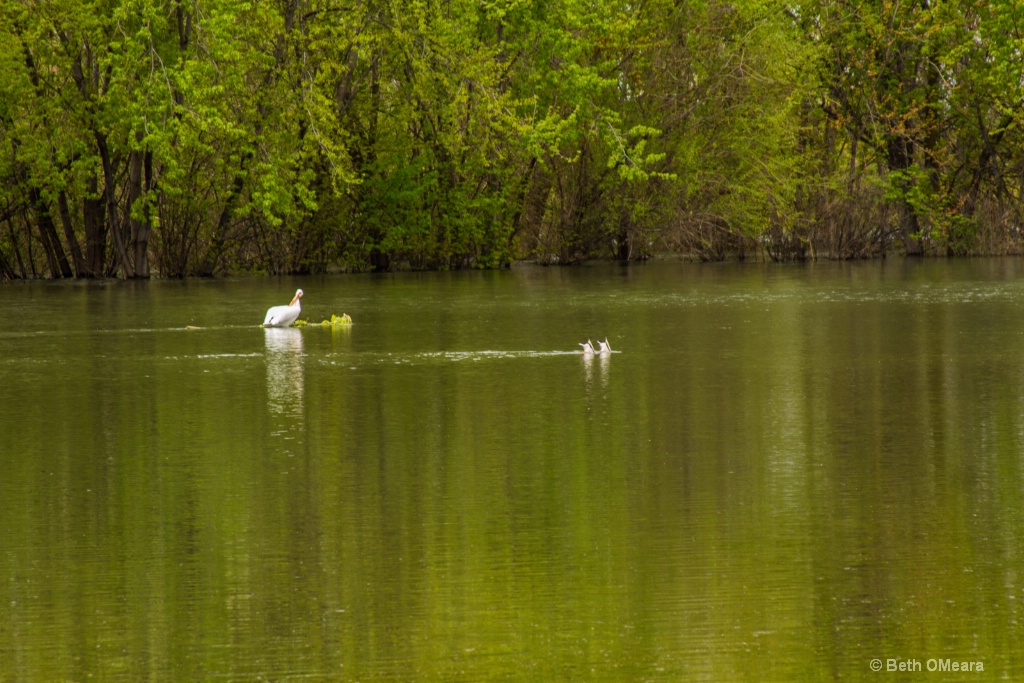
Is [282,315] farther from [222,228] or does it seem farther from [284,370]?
[222,228]

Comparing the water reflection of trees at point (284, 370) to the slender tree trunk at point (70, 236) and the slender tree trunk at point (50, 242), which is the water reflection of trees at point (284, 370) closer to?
the slender tree trunk at point (70, 236)


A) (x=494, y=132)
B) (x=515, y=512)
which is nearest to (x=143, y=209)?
(x=494, y=132)

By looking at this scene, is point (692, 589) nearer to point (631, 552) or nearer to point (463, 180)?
point (631, 552)

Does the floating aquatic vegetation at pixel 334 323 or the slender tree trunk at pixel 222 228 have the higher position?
the slender tree trunk at pixel 222 228

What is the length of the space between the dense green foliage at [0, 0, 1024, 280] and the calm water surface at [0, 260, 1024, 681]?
1939cm

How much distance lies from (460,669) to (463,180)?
38.1m

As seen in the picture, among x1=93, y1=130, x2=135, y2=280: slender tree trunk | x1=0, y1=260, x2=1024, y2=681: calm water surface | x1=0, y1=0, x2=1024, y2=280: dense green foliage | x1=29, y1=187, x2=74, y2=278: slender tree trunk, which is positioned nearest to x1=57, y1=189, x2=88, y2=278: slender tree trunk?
x1=0, y1=0, x2=1024, y2=280: dense green foliage

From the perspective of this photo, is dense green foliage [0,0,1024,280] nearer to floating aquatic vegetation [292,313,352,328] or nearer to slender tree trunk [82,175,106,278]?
slender tree trunk [82,175,106,278]

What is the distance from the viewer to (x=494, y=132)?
42375 mm

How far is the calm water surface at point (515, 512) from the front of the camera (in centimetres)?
602

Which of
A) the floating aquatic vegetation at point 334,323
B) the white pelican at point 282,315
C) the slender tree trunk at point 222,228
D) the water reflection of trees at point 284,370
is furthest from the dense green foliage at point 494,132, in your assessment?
the water reflection of trees at point 284,370

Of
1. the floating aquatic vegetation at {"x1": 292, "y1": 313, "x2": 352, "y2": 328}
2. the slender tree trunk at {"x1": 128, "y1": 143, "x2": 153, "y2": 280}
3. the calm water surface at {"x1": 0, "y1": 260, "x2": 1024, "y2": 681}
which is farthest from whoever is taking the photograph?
the slender tree trunk at {"x1": 128, "y1": 143, "x2": 153, "y2": 280}

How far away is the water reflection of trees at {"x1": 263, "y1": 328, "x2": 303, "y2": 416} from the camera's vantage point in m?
13.5

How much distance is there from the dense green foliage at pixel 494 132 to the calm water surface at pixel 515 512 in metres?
19.4
